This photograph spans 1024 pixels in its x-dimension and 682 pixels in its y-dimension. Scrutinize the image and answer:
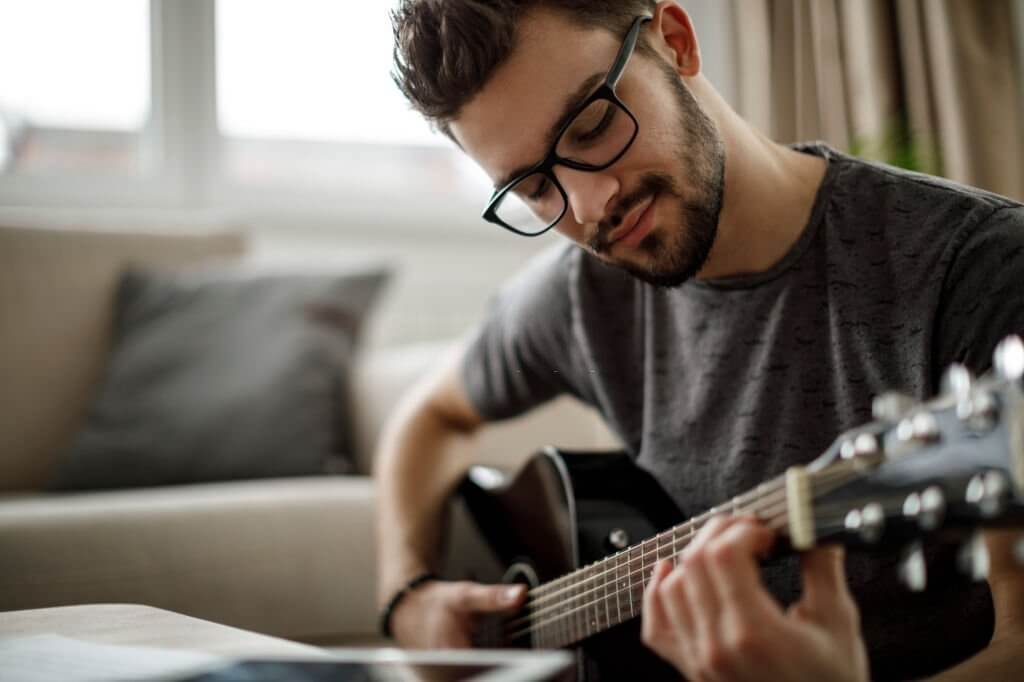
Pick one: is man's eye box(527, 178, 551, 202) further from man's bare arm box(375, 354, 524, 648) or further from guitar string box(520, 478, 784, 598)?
man's bare arm box(375, 354, 524, 648)

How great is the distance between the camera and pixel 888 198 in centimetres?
88

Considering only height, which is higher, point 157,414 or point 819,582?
point 819,582

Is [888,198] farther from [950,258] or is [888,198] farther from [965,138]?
[965,138]

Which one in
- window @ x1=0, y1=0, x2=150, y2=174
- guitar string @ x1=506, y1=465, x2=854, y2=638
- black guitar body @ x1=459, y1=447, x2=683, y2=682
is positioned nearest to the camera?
guitar string @ x1=506, y1=465, x2=854, y2=638

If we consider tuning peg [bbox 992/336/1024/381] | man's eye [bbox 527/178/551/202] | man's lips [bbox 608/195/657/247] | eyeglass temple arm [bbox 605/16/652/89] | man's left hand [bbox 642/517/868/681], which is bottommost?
man's left hand [bbox 642/517/868/681]

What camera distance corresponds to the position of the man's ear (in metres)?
0.95

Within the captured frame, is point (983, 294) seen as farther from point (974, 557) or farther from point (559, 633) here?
point (559, 633)

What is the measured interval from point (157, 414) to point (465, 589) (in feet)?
2.72

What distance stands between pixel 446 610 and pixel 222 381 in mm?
784

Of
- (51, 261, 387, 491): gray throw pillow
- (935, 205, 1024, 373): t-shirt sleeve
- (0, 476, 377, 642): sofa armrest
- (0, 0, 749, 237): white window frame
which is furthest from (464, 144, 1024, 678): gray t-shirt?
(0, 0, 749, 237): white window frame

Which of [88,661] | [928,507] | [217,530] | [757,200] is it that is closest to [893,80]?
[757,200]

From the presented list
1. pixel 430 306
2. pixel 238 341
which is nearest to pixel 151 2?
pixel 430 306

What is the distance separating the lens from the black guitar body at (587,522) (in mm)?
976

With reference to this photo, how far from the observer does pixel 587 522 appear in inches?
40.9
